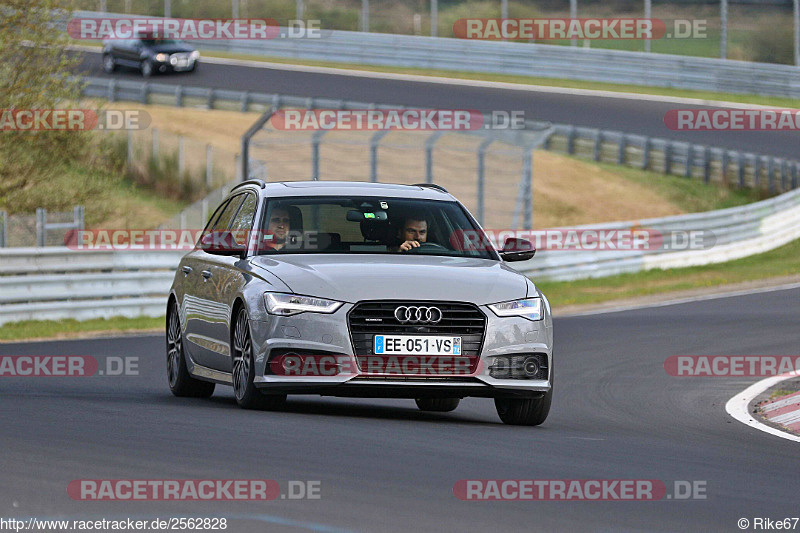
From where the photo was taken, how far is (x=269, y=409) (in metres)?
10.3

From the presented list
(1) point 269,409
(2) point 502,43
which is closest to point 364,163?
(2) point 502,43

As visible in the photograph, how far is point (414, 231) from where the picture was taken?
1092 cm

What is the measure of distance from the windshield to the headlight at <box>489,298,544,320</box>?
91 centimetres

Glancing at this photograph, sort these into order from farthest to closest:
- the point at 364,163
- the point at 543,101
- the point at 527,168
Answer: the point at 543,101 < the point at 364,163 < the point at 527,168

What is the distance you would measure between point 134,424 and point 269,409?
1.21 m

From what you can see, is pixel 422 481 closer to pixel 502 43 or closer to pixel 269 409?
pixel 269 409

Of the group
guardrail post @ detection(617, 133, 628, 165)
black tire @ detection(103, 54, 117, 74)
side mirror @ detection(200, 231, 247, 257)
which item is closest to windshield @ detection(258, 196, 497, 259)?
side mirror @ detection(200, 231, 247, 257)

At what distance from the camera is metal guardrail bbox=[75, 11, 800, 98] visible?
4703 centimetres

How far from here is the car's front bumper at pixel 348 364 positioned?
9.77 m

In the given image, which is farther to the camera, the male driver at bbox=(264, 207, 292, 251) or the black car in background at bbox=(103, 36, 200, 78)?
the black car in background at bbox=(103, 36, 200, 78)

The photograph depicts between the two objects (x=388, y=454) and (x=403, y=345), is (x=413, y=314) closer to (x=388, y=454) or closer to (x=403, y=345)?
(x=403, y=345)

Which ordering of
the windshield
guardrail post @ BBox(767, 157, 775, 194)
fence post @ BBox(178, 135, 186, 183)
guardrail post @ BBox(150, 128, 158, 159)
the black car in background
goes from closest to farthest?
1. the windshield
2. fence post @ BBox(178, 135, 186, 183)
3. guardrail post @ BBox(150, 128, 158, 159)
4. guardrail post @ BBox(767, 157, 775, 194)
5. the black car in background

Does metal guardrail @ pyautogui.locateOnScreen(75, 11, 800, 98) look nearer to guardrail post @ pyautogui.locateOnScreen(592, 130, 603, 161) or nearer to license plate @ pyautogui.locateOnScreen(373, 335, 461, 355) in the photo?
guardrail post @ pyautogui.locateOnScreen(592, 130, 603, 161)

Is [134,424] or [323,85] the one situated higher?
[134,424]
